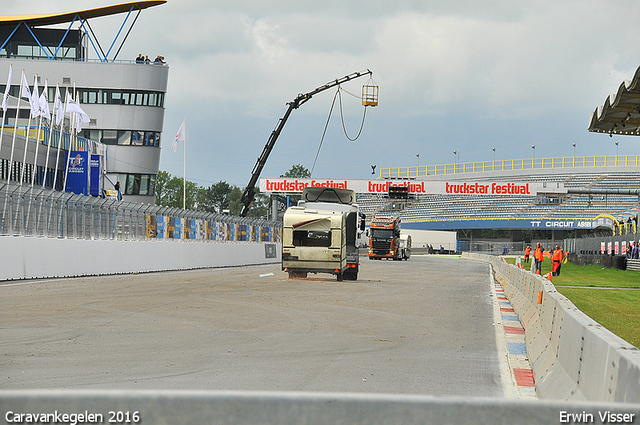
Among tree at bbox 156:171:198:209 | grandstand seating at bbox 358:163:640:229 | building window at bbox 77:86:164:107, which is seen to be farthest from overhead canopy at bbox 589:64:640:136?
tree at bbox 156:171:198:209

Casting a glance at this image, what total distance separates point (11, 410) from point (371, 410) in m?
1.24

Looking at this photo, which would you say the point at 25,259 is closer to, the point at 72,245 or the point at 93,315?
the point at 72,245

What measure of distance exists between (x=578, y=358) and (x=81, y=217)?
2340 centimetres

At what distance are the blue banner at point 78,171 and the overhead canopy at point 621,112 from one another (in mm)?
38385

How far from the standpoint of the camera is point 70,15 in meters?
66.2

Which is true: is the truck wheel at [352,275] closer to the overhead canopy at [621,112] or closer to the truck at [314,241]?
the truck at [314,241]

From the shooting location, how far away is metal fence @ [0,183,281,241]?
23.2 metres

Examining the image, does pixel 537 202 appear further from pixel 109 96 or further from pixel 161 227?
pixel 161 227

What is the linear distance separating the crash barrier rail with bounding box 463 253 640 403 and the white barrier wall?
17.1 meters

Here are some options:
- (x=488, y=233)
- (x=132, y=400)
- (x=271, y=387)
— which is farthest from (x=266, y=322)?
(x=488, y=233)

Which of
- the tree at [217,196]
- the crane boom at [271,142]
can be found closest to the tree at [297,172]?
the tree at [217,196]

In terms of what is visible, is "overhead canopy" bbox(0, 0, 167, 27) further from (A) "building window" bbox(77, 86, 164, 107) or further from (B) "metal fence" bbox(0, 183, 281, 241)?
(B) "metal fence" bbox(0, 183, 281, 241)

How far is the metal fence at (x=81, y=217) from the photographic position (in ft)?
76.2

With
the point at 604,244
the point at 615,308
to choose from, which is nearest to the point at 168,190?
the point at 604,244
